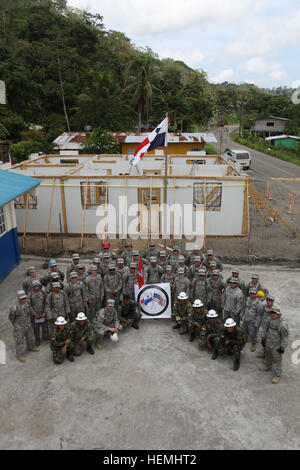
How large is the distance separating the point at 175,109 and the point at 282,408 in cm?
4808

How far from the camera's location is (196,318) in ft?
30.0

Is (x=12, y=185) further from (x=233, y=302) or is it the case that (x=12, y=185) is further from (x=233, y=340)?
(x=233, y=340)

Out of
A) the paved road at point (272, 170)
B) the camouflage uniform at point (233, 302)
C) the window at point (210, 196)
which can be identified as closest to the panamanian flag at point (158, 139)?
the window at point (210, 196)

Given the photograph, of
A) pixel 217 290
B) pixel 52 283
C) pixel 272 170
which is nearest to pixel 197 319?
pixel 217 290

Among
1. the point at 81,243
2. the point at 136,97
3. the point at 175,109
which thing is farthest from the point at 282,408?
the point at 175,109

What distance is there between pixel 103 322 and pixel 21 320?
77.8 inches

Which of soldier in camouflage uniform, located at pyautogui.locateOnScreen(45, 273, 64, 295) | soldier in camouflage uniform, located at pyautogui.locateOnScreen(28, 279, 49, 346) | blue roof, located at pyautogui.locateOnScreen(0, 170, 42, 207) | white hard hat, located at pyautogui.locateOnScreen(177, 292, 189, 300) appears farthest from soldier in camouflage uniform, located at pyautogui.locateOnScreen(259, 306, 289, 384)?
blue roof, located at pyautogui.locateOnScreen(0, 170, 42, 207)

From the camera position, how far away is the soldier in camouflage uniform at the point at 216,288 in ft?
32.0

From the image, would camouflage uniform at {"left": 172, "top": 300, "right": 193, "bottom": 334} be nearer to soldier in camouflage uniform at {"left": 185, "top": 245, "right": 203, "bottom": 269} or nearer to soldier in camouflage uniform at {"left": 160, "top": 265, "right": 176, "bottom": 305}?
soldier in camouflage uniform at {"left": 160, "top": 265, "right": 176, "bottom": 305}

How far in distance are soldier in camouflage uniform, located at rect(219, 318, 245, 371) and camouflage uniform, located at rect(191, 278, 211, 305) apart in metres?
1.55

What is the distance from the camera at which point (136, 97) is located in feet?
123

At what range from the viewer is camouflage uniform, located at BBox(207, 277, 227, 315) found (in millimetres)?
9766

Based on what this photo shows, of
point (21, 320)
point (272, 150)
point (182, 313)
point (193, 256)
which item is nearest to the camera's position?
point (21, 320)

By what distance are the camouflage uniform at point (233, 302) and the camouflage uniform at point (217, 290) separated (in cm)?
48
